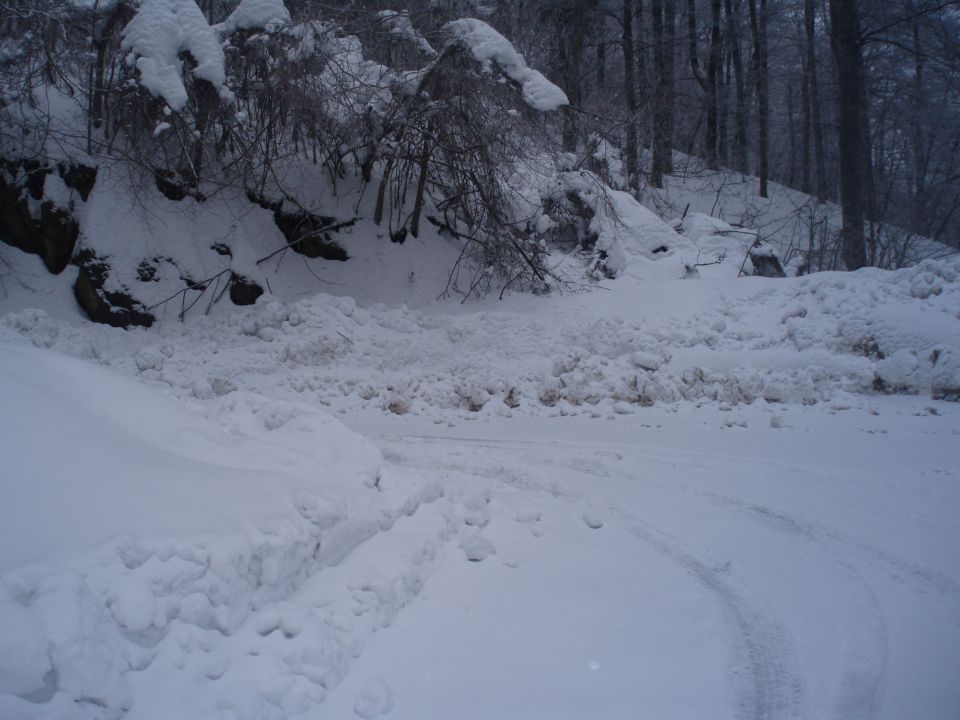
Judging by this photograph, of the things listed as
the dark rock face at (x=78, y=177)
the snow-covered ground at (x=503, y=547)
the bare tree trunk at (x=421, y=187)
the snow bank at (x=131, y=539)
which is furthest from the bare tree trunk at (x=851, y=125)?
the dark rock face at (x=78, y=177)

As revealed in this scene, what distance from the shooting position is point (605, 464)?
6.79m

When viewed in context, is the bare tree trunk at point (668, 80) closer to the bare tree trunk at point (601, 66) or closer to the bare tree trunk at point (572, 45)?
the bare tree trunk at point (601, 66)

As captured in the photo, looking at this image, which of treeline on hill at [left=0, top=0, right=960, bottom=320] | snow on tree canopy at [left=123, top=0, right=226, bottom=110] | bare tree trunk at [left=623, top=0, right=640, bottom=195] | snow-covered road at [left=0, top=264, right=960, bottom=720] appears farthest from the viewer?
bare tree trunk at [left=623, top=0, right=640, bottom=195]

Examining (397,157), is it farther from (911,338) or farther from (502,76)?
(911,338)

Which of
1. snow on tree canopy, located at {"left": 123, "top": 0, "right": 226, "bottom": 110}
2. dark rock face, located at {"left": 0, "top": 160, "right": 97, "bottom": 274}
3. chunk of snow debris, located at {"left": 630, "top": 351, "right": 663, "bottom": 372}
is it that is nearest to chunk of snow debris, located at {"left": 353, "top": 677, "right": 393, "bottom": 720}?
chunk of snow debris, located at {"left": 630, "top": 351, "right": 663, "bottom": 372}

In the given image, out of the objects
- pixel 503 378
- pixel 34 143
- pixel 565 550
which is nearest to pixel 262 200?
pixel 34 143

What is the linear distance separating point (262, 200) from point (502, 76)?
5178 mm

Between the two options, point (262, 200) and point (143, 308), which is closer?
point (143, 308)

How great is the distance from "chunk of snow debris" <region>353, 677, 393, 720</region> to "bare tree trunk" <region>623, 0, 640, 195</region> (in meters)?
14.7

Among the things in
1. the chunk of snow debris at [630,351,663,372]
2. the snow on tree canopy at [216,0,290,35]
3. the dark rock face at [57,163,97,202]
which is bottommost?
the chunk of snow debris at [630,351,663,372]

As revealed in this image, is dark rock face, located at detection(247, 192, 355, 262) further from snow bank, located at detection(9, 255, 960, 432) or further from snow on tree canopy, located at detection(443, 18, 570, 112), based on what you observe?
snow on tree canopy, located at detection(443, 18, 570, 112)

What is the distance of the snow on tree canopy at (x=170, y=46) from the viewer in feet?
34.8

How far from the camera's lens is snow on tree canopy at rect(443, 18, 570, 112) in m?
10.8

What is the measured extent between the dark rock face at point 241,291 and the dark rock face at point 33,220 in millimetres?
2728
